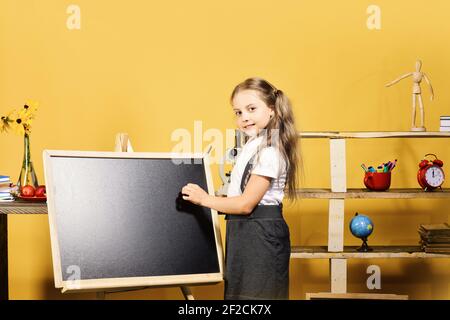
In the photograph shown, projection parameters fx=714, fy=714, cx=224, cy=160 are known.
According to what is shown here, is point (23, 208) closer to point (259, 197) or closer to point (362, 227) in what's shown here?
point (259, 197)

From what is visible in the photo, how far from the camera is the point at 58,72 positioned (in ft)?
12.4

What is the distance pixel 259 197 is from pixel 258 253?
0.19 m

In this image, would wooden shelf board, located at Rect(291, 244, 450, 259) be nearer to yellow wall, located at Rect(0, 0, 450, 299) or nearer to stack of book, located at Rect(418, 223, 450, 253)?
stack of book, located at Rect(418, 223, 450, 253)

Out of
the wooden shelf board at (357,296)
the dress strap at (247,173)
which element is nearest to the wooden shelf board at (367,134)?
the wooden shelf board at (357,296)

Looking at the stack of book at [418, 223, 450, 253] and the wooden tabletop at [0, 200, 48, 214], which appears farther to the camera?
the stack of book at [418, 223, 450, 253]

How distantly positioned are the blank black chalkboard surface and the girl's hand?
5 centimetres

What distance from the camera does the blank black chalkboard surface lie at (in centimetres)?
230

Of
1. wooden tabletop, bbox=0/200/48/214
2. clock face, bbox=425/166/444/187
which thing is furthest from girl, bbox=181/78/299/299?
clock face, bbox=425/166/444/187

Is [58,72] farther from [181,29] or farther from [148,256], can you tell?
[148,256]

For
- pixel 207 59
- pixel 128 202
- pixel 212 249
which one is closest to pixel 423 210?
pixel 207 59

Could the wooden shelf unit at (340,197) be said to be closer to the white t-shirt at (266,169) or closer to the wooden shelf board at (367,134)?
the wooden shelf board at (367,134)

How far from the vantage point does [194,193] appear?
96.0 inches

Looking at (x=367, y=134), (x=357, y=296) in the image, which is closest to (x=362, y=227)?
(x=357, y=296)

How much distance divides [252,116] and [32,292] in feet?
6.67
